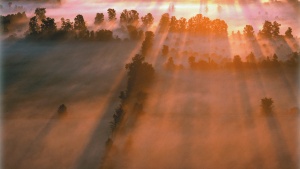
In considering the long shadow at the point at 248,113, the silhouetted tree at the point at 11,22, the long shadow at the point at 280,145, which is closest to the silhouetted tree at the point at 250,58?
the long shadow at the point at 248,113

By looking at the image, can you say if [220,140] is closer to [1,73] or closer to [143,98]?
[143,98]

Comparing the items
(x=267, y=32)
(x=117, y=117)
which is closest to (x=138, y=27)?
(x=267, y=32)

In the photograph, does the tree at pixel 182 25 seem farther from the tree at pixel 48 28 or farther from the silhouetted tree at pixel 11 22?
the silhouetted tree at pixel 11 22

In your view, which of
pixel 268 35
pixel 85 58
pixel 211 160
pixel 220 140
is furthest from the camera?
pixel 268 35

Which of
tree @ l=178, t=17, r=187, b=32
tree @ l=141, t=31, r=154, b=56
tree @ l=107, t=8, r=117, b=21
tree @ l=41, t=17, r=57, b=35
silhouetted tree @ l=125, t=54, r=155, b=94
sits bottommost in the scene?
silhouetted tree @ l=125, t=54, r=155, b=94

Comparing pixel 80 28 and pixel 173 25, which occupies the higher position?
pixel 80 28

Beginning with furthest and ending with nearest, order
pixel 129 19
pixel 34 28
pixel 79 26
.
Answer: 1. pixel 129 19
2. pixel 79 26
3. pixel 34 28

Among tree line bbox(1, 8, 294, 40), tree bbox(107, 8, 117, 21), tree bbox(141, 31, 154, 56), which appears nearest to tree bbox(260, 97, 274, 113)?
tree bbox(141, 31, 154, 56)

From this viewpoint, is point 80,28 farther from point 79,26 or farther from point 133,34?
point 133,34

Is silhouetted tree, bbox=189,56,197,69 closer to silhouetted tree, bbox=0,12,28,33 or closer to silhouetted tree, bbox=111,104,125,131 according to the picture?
silhouetted tree, bbox=111,104,125,131

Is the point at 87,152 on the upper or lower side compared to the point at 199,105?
lower

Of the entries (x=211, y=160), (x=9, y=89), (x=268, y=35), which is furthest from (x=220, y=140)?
(x=268, y=35)
